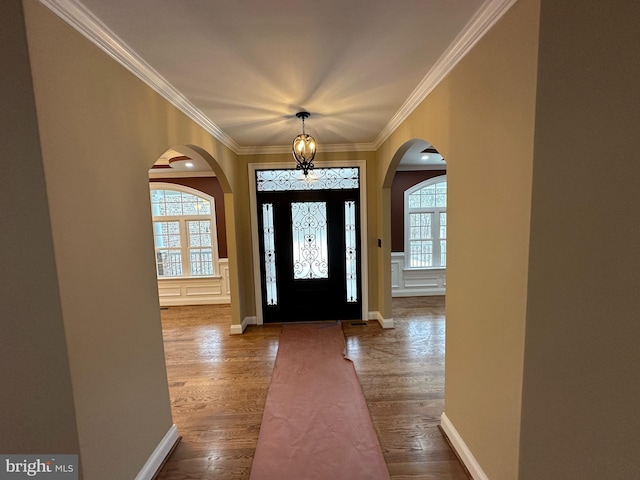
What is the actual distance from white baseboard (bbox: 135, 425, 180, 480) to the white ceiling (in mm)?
2414

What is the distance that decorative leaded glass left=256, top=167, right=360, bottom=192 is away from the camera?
4.00 m

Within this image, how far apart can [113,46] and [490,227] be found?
2.24m

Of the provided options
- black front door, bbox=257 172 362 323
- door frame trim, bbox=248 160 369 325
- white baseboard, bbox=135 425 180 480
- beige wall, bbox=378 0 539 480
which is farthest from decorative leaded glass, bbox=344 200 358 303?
white baseboard, bbox=135 425 180 480

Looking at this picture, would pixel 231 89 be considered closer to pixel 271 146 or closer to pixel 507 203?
pixel 271 146

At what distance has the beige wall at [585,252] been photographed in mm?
1054

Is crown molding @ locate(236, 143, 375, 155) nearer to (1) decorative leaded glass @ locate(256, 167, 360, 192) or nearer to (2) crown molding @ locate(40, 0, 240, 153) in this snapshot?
(1) decorative leaded glass @ locate(256, 167, 360, 192)

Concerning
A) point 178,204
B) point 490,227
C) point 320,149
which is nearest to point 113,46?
point 490,227

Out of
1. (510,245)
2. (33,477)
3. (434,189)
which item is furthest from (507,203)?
(434,189)

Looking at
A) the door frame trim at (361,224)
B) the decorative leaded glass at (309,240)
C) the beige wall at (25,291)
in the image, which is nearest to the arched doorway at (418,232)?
the door frame trim at (361,224)

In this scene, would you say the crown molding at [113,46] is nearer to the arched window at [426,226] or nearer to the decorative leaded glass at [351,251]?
the decorative leaded glass at [351,251]

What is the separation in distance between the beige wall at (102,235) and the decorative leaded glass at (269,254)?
2.17 m

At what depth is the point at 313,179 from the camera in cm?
400

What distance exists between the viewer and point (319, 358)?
3.13m

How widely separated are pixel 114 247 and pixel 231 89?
1407mm
